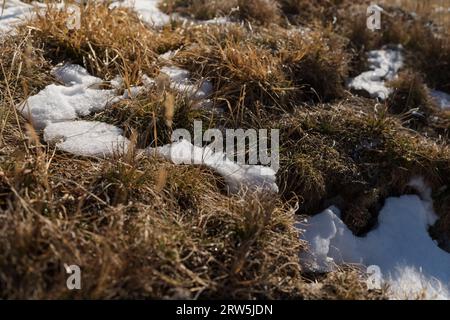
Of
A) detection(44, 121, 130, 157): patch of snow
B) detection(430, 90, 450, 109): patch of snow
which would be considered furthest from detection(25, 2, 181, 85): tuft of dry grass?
detection(430, 90, 450, 109): patch of snow

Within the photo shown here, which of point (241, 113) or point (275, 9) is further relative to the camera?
point (275, 9)

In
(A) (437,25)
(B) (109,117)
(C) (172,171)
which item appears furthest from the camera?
(A) (437,25)

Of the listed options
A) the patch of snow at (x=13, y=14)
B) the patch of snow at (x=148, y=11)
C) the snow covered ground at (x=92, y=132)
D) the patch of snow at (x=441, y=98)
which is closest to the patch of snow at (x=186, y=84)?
the snow covered ground at (x=92, y=132)

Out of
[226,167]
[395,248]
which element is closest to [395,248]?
[395,248]

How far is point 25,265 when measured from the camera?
7.05 feet

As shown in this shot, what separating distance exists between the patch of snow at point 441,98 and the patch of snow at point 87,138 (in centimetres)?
292

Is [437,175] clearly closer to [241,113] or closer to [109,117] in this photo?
[241,113]

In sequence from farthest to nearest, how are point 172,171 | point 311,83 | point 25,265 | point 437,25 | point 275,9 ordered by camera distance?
point 437,25 < point 275,9 < point 311,83 < point 172,171 < point 25,265

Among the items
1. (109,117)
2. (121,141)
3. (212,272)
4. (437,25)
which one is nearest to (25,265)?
(212,272)

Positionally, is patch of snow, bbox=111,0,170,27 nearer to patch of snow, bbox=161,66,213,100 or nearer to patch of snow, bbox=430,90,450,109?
patch of snow, bbox=161,66,213,100

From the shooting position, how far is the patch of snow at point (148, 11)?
14.8 feet

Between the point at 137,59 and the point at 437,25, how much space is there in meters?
3.67

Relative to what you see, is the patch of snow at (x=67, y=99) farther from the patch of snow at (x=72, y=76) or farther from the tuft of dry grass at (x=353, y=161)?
the tuft of dry grass at (x=353, y=161)

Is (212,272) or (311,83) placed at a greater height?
(311,83)
